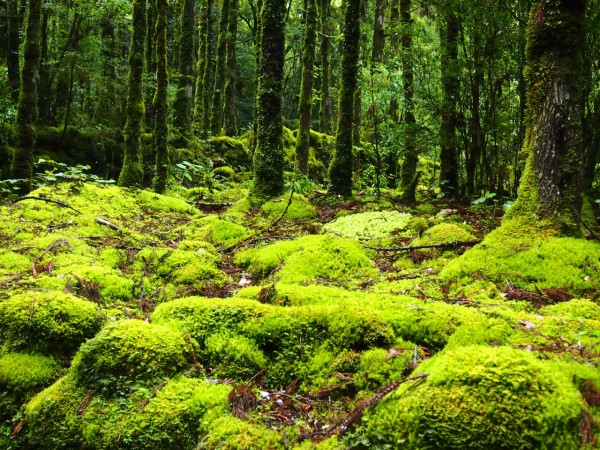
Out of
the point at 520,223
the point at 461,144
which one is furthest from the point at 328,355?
the point at 461,144

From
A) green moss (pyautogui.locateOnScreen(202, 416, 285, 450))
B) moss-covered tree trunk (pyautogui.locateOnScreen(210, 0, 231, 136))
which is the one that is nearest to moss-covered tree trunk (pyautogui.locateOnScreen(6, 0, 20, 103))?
moss-covered tree trunk (pyautogui.locateOnScreen(210, 0, 231, 136))

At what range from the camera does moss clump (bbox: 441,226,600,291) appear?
4.32 meters

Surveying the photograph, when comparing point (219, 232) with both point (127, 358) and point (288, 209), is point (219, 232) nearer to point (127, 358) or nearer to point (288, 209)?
point (288, 209)

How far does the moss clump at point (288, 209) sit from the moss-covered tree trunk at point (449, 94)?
11.9ft

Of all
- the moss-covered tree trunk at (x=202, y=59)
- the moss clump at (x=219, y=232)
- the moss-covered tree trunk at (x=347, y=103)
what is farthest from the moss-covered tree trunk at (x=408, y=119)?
the moss-covered tree trunk at (x=202, y=59)

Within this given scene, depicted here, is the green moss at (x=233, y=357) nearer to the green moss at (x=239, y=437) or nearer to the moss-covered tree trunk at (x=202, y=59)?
the green moss at (x=239, y=437)

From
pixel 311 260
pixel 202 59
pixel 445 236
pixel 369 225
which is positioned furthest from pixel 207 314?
pixel 202 59

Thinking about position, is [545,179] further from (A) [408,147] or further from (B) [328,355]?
(A) [408,147]

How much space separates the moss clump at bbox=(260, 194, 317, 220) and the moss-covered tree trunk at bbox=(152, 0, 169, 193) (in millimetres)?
4102

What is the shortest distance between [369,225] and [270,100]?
13.1 feet

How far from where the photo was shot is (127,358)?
307cm

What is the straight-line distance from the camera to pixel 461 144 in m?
10.2

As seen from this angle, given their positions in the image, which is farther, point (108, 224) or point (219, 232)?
point (219, 232)

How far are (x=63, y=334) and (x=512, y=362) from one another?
11.1 ft
